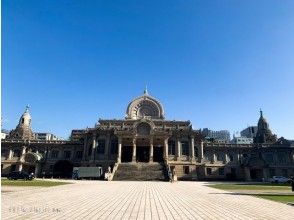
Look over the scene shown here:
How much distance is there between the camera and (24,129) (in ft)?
272

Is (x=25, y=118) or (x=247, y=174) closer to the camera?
(x=247, y=174)

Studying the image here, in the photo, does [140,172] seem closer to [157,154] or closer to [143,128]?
[143,128]

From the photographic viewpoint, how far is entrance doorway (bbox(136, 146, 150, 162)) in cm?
6875

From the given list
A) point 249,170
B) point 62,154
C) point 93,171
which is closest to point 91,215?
point 93,171

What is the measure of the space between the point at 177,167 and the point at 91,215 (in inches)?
2133

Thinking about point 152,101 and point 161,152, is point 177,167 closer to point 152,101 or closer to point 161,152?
point 161,152

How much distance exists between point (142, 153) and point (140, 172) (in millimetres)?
14173

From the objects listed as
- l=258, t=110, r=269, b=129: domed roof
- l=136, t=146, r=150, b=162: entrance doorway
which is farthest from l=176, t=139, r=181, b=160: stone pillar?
l=258, t=110, r=269, b=129: domed roof

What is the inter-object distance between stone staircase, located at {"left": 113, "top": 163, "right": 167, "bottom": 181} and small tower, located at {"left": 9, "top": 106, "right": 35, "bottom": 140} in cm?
3616

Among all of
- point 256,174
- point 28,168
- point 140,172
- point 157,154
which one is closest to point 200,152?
point 157,154

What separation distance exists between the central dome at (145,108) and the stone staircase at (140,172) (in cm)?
2087

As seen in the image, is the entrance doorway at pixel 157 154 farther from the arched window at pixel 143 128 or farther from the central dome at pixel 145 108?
the central dome at pixel 145 108

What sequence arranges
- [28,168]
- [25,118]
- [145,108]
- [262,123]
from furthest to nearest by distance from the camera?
[25,118] < [262,123] < [145,108] < [28,168]

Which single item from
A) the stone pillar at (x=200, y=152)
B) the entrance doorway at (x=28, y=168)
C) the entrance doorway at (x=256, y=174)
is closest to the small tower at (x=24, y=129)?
the entrance doorway at (x=28, y=168)
